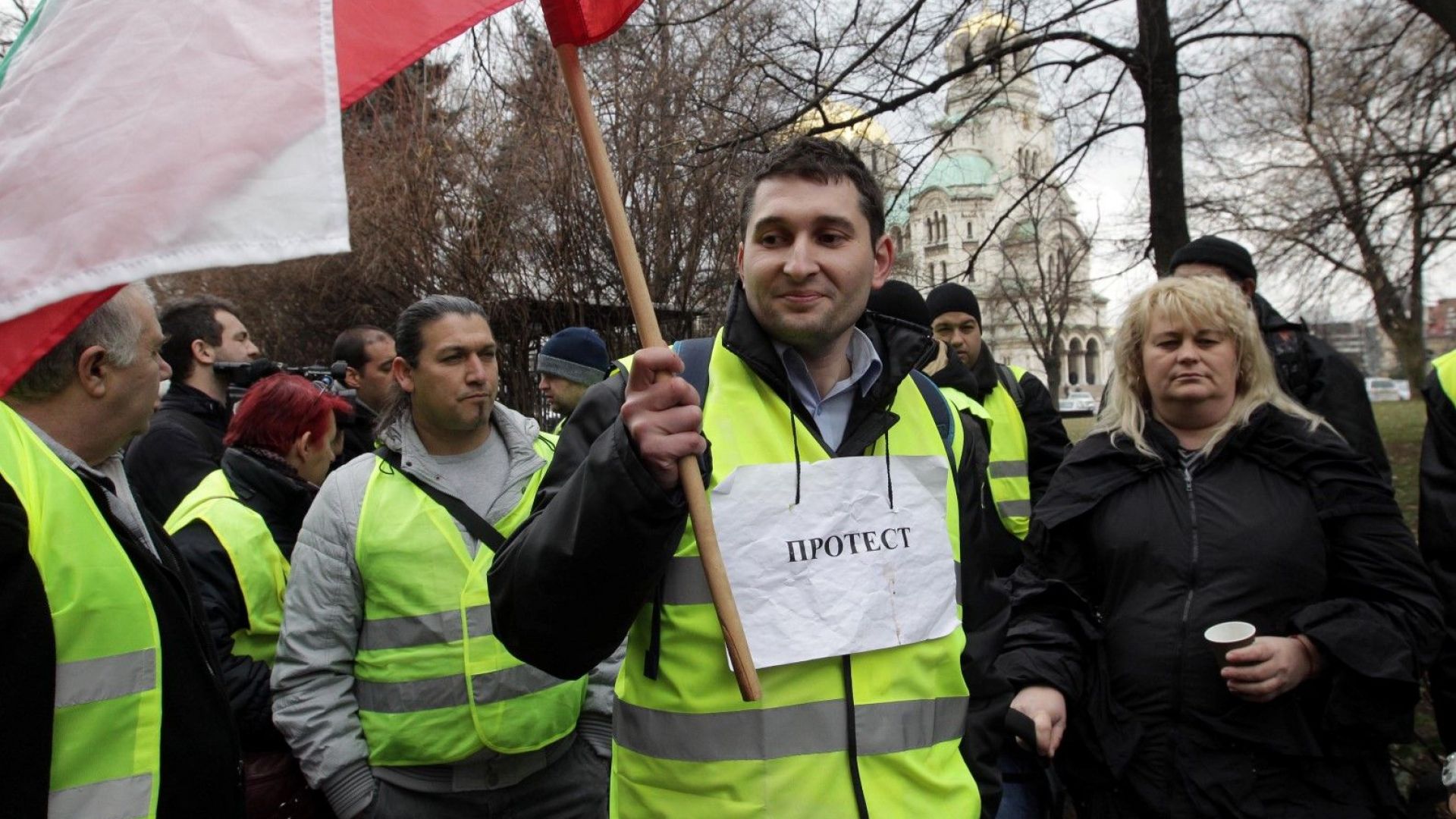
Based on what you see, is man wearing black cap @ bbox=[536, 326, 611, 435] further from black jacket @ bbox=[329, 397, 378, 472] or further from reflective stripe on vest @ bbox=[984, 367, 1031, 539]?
reflective stripe on vest @ bbox=[984, 367, 1031, 539]

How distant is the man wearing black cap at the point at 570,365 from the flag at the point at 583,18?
3521 mm

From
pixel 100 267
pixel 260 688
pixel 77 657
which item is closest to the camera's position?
pixel 100 267

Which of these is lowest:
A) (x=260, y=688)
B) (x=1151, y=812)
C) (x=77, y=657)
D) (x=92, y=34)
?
(x=1151, y=812)

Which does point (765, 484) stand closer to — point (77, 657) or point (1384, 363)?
point (77, 657)

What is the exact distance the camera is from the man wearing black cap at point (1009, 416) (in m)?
4.58

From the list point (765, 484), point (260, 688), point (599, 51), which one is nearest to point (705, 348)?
point (765, 484)

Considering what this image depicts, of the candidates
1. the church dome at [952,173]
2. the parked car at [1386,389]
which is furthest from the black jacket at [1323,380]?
the parked car at [1386,389]

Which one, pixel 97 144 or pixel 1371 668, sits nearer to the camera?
pixel 97 144

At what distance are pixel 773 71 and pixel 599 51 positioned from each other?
259 centimetres

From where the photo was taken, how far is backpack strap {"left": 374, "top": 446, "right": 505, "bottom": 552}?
9.40 ft

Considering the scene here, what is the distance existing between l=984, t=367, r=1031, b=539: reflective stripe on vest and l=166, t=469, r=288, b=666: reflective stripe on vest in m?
2.88

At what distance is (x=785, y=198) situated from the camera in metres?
2.06

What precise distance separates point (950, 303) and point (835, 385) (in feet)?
10.4

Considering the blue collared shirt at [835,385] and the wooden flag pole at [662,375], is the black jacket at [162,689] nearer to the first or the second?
the wooden flag pole at [662,375]
